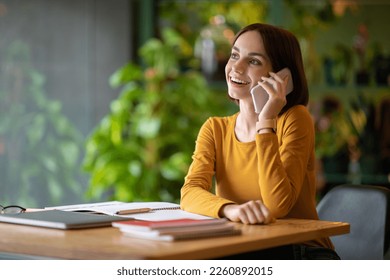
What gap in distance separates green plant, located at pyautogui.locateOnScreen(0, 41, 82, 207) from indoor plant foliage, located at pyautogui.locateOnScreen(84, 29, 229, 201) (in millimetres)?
189

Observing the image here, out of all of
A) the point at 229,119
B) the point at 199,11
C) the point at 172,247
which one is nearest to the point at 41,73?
the point at 199,11

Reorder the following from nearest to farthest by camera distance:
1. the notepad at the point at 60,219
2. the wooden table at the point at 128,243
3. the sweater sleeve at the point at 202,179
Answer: the wooden table at the point at 128,243 < the notepad at the point at 60,219 < the sweater sleeve at the point at 202,179

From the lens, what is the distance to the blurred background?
5.08m

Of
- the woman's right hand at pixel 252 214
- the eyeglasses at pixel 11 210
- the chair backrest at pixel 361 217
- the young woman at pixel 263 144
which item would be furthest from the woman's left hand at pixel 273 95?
the eyeglasses at pixel 11 210

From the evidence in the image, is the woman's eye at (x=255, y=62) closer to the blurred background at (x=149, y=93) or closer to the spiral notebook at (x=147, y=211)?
the spiral notebook at (x=147, y=211)

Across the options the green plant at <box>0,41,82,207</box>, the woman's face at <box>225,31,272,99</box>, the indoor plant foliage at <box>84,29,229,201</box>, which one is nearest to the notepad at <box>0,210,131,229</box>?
the woman's face at <box>225,31,272,99</box>

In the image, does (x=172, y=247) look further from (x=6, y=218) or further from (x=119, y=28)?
(x=119, y=28)

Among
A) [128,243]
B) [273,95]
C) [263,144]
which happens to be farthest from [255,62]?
[128,243]

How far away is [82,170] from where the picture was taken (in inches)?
208

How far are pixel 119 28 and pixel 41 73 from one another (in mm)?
702

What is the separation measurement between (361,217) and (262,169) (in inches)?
21.7

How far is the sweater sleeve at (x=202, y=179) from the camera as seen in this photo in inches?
89.6

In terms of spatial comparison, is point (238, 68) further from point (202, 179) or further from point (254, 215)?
point (254, 215)

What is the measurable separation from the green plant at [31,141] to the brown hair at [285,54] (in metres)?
2.64
